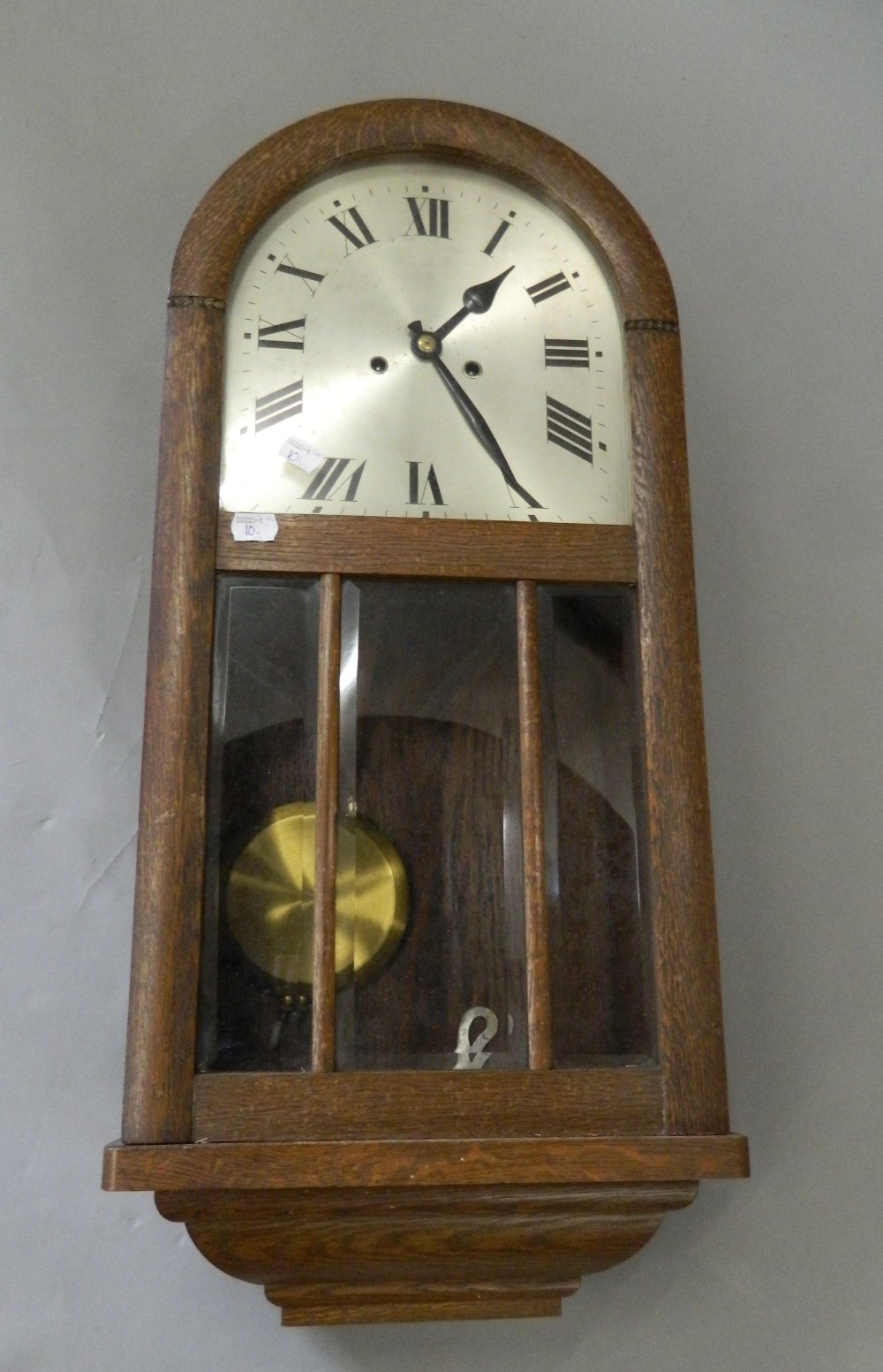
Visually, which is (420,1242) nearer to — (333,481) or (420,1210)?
(420,1210)

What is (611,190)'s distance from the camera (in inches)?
35.9

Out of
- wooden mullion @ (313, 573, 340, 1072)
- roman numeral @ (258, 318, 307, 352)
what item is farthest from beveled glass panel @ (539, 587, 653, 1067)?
roman numeral @ (258, 318, 307, 352)

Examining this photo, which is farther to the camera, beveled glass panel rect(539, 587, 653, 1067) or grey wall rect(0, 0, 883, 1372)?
grey wall rect(0, 0, 883, 1372)

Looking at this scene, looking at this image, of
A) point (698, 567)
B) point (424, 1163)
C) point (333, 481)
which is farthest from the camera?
point (698, 567)

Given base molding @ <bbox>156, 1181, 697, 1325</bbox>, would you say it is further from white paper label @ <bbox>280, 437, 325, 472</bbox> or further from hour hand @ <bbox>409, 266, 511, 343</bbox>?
hour hand @ <bbox>409, 266, 511, 343</bbox>

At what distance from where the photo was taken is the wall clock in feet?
2.42

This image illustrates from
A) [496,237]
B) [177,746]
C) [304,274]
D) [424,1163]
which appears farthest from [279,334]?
[424,1163]

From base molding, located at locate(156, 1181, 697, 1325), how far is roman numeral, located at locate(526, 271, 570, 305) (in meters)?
0.55

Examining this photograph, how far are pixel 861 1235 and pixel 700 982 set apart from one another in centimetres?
29

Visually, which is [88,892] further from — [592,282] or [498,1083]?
[592,282]

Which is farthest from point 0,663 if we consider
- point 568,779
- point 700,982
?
point 700,982

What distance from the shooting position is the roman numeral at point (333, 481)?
82 cm

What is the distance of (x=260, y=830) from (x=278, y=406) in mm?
268

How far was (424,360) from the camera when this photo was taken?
87cm
